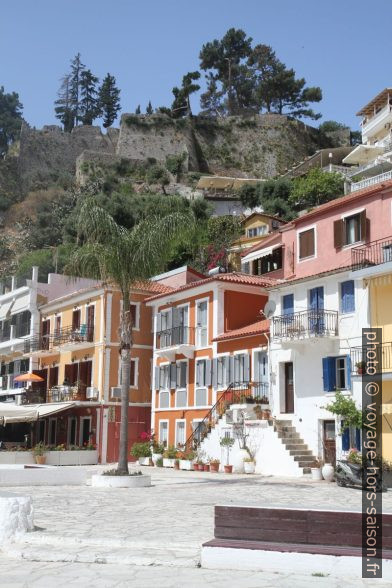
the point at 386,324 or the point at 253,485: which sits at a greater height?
the point at 386,324

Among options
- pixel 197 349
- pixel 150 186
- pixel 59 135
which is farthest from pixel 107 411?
pixel 59 135

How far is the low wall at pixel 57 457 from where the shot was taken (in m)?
28.7

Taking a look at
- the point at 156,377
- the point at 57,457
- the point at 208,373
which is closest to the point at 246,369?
the point at 208,373

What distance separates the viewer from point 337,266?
27531 mm

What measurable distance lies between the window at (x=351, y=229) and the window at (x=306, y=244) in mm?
1471

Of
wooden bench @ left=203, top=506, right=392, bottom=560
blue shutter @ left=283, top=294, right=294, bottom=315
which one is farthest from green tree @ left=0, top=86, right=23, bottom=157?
wooden bench @ left=203, top=506, right=392, bottom=560

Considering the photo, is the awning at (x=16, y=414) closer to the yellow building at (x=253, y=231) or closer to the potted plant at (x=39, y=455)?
the potted plant at (x=39, y=455)

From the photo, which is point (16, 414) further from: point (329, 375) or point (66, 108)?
point (66, 108)

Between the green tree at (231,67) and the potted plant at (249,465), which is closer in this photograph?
the potted plant at (249,465)

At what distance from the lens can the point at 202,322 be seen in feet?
111

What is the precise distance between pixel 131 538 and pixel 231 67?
94.9 meters

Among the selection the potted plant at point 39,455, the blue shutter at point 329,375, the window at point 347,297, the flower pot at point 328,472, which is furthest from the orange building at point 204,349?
the potted plant at point 39,455

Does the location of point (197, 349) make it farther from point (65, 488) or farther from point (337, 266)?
point (65, 488)

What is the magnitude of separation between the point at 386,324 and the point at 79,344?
19.6 m
